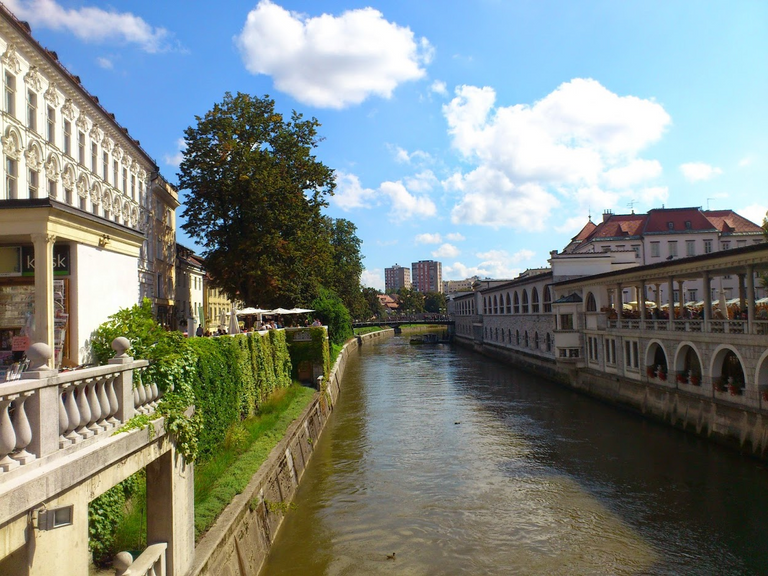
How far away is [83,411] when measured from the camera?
558 centimetres

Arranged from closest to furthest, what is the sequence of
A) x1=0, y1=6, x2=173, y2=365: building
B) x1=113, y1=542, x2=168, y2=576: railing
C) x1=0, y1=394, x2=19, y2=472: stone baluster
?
x1=0, y1=394, x2=19, y2=472: stone baluster < x1=113, y1=542, x2=168, y2=576: railing < x1=0, y1=6, x2=173, y2=365: building

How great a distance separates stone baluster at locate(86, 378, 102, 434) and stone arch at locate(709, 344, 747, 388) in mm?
21160

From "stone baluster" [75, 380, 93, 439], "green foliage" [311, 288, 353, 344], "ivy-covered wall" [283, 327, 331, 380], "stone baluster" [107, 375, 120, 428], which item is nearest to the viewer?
"stone baluster" [75, 380, 93, 439]

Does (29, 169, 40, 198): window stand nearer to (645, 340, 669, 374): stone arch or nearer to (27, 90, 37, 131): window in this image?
(27, 90, 37, 131): window

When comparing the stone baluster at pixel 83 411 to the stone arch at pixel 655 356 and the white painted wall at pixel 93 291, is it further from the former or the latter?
the stone arch at pixel 655 356

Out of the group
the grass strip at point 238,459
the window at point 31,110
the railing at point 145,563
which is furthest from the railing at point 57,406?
the window at point 31,110

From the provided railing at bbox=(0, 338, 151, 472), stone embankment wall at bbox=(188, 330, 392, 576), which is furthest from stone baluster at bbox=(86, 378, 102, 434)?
stone embankment wall at bbox=(188, 330, 392, 576)

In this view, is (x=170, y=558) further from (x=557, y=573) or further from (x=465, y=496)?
(x=465, y=496)

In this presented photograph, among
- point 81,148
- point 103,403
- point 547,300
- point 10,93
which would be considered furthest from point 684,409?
point 81,148

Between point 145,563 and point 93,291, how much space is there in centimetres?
426

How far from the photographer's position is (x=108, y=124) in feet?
103

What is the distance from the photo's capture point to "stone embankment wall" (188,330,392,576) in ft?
29.0

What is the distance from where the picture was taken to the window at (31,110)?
2308 cm

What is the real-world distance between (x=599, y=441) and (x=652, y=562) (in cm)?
1072
